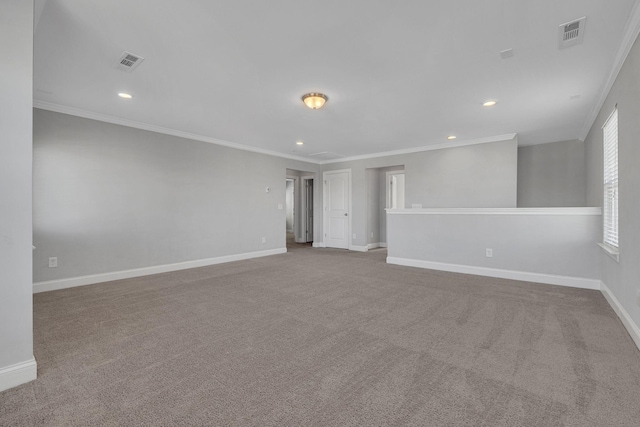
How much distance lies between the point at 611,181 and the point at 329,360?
393cm

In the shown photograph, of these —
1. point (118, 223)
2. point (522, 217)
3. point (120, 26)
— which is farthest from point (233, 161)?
point (522, 217)

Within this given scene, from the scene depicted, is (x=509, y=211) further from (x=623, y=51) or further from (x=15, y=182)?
(x=15, y=182)

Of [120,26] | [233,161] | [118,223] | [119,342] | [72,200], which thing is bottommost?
[119,342]

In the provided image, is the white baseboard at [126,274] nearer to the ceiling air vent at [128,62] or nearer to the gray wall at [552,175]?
the ceiling air vent at [128,62]

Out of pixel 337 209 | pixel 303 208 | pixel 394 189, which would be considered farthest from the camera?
Answer: pixel 303 208

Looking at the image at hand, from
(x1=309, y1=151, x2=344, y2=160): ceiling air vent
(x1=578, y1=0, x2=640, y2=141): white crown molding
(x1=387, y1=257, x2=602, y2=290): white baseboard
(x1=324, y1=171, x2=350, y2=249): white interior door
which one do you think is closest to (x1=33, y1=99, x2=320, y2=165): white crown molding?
(x1=309, y1=151, x2=344, y2=160): ceiling air vent

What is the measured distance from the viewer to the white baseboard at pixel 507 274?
3895mm

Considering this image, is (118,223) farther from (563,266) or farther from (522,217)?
(563,266)

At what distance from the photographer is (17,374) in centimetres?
173

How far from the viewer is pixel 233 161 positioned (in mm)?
6031

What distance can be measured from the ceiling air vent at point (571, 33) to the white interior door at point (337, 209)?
5527mm

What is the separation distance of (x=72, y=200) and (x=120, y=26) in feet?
9.49

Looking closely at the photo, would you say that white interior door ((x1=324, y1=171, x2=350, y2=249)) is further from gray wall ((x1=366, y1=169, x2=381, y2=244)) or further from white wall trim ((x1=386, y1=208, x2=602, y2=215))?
white wall trim ((x1=386, y1=208, x2=602, y2=215))

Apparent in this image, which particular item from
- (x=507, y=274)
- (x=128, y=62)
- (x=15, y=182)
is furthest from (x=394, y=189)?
(x=15, y=182)
